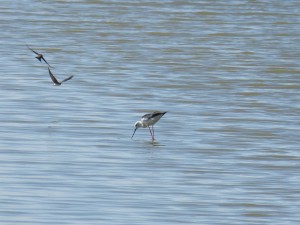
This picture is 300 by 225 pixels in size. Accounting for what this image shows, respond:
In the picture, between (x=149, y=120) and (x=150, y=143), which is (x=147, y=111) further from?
(x=150, y=143)

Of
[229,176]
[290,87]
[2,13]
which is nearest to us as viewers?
[229,176]

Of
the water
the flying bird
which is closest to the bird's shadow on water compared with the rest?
the water

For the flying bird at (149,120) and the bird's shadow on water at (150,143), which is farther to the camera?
the flying bird at (149,120)

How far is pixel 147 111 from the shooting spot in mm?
17109

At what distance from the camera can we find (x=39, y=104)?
17.2m

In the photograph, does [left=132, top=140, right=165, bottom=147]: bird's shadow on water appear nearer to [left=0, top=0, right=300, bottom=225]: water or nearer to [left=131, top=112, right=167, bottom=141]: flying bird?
[left=0, top=0, right=300, bottom=225]: water

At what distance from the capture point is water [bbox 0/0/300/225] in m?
11.6

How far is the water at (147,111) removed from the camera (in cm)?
1159

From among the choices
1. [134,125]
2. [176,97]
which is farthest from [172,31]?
[134,125]

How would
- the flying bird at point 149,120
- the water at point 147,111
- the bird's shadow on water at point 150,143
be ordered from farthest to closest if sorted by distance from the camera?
the flying bird at point 149,120
the bird's shadow on water at point 150,143
the water at point 147,111

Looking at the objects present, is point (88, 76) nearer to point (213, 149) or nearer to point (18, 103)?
point (18, 103)

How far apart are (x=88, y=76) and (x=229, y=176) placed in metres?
7.39

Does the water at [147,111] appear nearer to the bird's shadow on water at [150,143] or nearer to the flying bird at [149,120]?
the bird's shadow on water at [150,143]

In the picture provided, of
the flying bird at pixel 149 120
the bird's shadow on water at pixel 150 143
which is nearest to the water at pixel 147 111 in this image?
the bird's shadow on water at pixel 150 143
